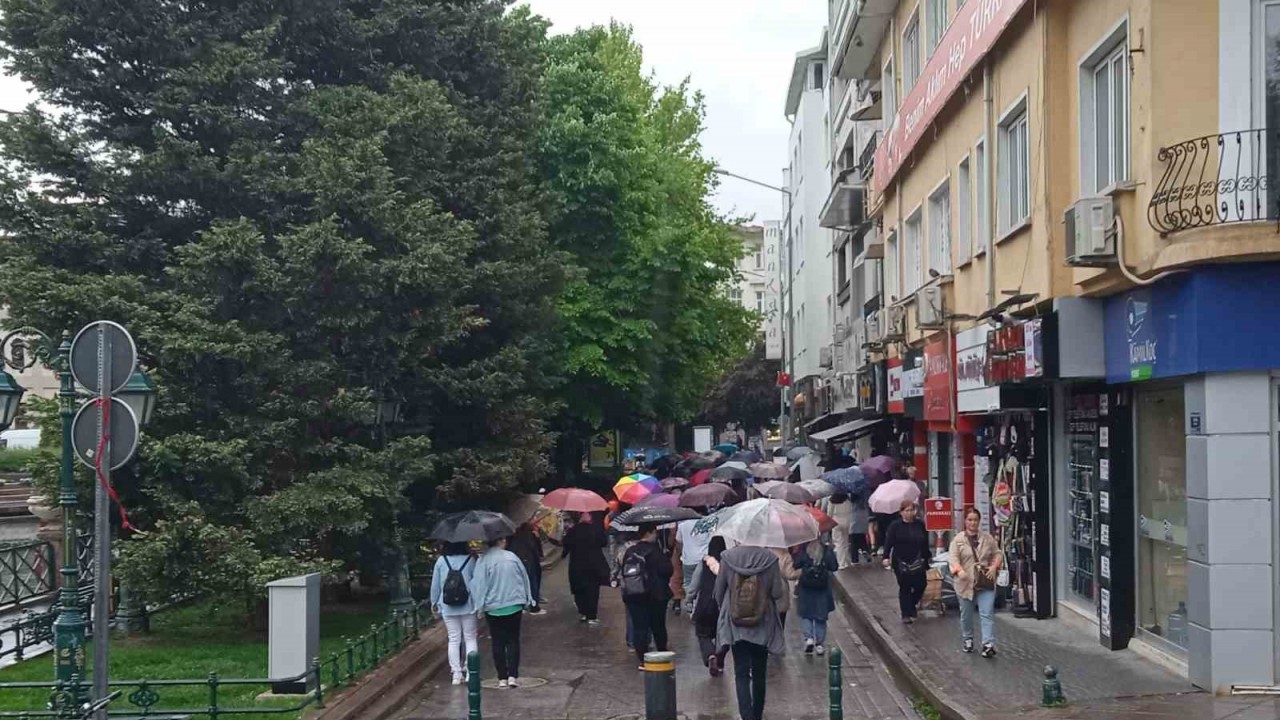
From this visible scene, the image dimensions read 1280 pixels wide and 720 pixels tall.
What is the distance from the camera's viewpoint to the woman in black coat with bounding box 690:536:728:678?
13958 millimetres

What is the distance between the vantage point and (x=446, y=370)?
21.9m

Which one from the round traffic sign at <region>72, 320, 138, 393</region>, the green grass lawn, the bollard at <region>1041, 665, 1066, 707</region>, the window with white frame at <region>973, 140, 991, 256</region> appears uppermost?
the window with white frame at <region>973, 140, 991, 256</region>

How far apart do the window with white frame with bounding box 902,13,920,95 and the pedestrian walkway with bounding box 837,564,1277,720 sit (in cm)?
1111

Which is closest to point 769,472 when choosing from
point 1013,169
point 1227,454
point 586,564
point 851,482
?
point 851,482

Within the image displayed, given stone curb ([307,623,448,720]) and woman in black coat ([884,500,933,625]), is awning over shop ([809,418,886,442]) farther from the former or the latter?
stone curb ([307,623,448,720])

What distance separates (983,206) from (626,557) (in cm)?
726

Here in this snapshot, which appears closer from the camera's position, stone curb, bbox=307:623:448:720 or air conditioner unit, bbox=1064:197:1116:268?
air conditioner unit, bbox=1064:197:1116:268

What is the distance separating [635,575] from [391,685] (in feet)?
9.33

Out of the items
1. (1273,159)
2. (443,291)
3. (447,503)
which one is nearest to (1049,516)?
(1273,159)

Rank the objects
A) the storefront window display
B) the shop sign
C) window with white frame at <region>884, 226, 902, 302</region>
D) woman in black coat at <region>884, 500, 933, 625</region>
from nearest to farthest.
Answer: the storefront window display
woman in black coat at <region>884, 500, 933, 625</region>
the shop sign
window with white frame at <region>884, 226, 902, 302</region>

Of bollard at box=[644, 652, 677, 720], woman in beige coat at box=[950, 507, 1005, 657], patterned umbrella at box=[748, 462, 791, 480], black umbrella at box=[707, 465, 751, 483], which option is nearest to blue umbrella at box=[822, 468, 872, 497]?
black umbrella at box=[707, 465, 751, 483]

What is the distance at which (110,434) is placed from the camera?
9375 mm

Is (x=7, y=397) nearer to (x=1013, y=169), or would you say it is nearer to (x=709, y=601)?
(x=709, y=601)

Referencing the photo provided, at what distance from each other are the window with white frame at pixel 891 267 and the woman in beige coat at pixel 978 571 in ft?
42.3
